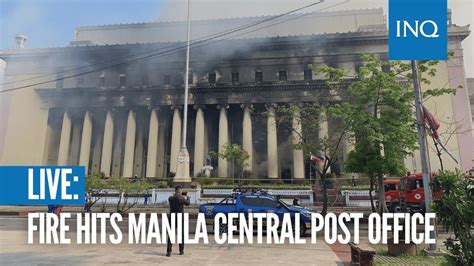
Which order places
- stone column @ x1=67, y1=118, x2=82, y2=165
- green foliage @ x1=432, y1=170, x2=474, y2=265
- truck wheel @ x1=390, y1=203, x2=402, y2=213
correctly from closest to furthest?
green foliage @ x1=432, y1=170, x2=474, y2=265, truck wheel @ x1=390, y1=203, x2=402, y2=213, stone column @ x1=67, y1=118, x2=82, y2=165

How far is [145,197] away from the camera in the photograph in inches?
1213

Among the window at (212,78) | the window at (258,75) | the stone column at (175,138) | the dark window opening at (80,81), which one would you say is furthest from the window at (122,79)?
the window at (258,75)

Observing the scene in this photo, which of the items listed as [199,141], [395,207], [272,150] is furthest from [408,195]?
[199,141]

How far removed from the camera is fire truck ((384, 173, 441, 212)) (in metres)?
25.0

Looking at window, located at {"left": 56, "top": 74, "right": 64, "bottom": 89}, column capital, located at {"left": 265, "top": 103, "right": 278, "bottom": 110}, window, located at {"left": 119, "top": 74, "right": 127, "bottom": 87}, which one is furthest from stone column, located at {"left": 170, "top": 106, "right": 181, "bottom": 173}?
window, located at {"left": 56, "top": 74, "right": 64, "bottom": 89}

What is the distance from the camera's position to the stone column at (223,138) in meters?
42.9

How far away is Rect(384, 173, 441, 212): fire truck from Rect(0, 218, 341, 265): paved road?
16139mm

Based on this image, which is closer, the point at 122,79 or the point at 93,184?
the point at 93,184

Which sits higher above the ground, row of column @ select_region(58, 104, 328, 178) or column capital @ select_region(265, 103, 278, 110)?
column capital @ select_region(265, 103, 278, 110)

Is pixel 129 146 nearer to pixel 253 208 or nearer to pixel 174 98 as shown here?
Result: pixel 174 98

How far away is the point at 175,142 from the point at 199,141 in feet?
9.82

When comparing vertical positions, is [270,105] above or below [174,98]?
below

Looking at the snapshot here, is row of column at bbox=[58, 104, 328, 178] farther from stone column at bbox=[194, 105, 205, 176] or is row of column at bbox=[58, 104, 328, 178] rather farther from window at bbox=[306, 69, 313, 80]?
window at bbox=[306, 69, 313, 80]

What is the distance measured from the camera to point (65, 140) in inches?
1829
